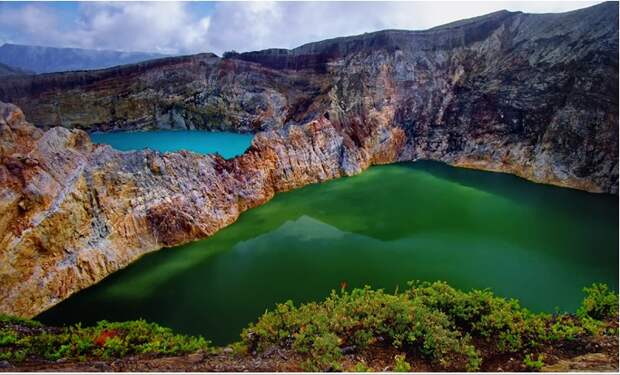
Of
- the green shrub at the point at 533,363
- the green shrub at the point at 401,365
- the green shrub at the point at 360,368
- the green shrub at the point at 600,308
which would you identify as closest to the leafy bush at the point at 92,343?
the green shrub at the point at 360,368

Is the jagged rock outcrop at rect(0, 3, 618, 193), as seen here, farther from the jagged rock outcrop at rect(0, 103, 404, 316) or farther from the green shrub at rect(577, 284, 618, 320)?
the green shrub at rect(577, 284, 618, 320)

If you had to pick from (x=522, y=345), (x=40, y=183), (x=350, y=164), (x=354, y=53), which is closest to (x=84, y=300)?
(x=40, y=183)

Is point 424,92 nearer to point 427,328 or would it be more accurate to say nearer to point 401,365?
point 427,328

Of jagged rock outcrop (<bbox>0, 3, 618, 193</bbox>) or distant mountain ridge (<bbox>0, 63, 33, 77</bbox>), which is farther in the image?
distant mountain ridge (<bbox>0, 63, 33, 77</bbox>)

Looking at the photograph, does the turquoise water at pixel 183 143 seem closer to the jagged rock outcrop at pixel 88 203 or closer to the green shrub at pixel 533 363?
the jagged rock outcrop at pixel 88 203

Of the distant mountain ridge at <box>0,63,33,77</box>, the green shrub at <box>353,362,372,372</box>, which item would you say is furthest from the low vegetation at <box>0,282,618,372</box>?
the distant mountain ridge at <box>0,63,33,77</box>

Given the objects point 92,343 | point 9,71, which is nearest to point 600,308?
point 92,343
